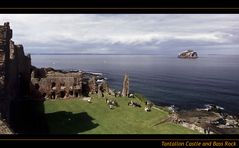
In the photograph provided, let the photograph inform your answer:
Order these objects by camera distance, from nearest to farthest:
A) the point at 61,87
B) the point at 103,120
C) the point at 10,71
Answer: the point at 103,120
the point at 10,71
the point at 61,87

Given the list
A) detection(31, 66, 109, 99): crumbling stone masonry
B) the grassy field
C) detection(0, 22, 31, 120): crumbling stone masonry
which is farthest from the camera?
detection(31, 66, 109, 99): crumbling stone masonry

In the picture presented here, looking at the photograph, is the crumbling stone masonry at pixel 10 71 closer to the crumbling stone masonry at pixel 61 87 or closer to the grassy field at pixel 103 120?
the crumbling stone masonry at pixel 61 87

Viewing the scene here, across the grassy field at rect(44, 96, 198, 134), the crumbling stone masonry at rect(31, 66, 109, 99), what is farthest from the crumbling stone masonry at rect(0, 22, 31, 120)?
the grassy field at rect(44, 96, 198, 134)

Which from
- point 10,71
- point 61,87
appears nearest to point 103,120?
point 10,71

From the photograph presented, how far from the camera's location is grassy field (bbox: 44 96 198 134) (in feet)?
96.0

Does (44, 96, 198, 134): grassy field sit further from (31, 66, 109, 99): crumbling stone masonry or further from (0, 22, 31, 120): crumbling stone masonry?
(31, 66, 109, 99): crumbling stone masonry

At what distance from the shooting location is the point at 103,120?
3272cm

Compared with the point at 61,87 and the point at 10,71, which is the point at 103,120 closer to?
the point at 10,71

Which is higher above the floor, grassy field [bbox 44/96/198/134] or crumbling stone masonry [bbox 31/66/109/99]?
crumbling stone masonry [bbox 31/66/109/99]

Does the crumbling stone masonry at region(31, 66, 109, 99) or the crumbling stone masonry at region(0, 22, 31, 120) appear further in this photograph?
the crumbling stone masonry at region(31, 66, 109, 99)

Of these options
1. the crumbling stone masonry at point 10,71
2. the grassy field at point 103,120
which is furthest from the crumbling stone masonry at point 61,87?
the grassy field at point 103,120
